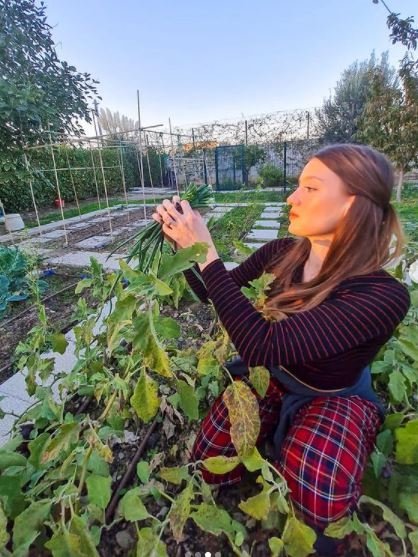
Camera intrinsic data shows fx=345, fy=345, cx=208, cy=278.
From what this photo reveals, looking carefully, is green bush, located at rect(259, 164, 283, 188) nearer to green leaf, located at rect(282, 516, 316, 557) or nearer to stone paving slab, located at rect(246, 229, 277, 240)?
stone paving slab, located at rect(246, 229, 277, 240)

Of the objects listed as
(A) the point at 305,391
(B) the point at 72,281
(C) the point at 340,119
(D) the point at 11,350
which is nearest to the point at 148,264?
(A) the point at 305,391

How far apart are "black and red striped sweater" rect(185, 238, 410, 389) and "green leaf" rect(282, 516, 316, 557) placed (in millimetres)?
273

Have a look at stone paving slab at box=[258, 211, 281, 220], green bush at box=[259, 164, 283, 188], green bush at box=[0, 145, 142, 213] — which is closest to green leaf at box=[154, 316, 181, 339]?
green bush at box=[0, 145, 142, 213]

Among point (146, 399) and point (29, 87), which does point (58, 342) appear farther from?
point (29, 87)

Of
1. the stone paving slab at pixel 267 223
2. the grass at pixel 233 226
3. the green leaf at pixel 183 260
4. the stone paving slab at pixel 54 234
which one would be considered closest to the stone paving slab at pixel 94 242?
the stone paving slab at pixel 54 234

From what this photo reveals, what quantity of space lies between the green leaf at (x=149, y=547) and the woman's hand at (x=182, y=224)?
1.67 ft

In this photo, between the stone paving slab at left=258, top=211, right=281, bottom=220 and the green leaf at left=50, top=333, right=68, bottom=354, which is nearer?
the green leaf at left=50, top=333, right=68, bottom=354

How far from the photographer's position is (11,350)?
1.80m

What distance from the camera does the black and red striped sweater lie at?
2.21 feet

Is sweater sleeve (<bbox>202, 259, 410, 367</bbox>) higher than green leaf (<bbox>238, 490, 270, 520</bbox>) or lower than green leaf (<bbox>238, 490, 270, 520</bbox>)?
higher

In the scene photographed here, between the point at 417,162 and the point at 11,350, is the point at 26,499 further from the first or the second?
the point at 417,162

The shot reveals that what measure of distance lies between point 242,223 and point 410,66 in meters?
3.73

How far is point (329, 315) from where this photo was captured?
69 centimetres

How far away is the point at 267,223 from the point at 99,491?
4204 millimetres
